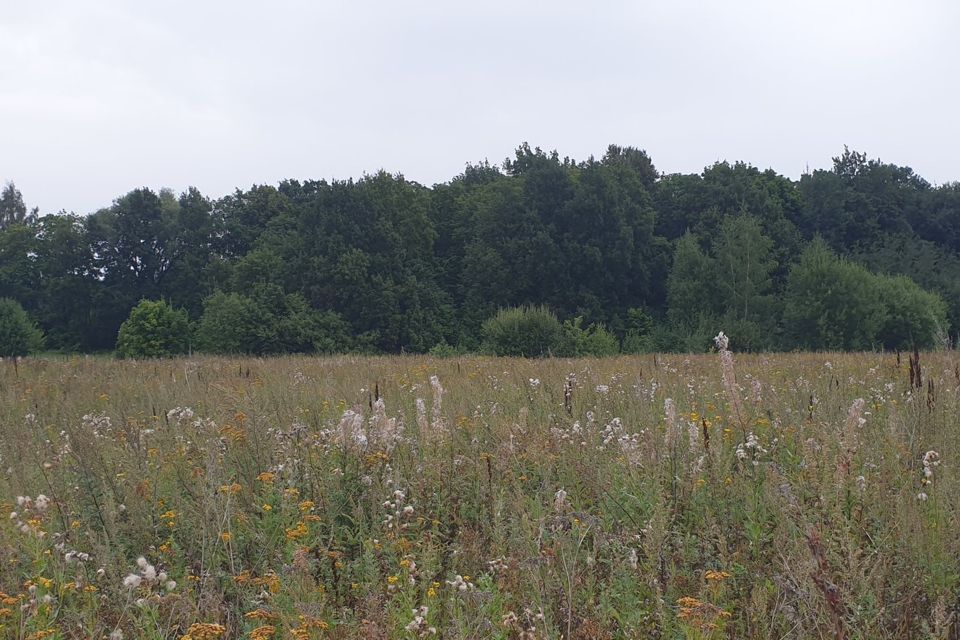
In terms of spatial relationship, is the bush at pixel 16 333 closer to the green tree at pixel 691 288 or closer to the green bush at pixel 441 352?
the green bush at pixel 441 352

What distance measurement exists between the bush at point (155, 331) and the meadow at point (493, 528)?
47992 millimetres

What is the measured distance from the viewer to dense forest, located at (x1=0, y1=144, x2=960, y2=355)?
45969mm

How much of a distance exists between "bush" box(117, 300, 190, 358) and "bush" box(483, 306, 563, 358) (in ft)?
92.7

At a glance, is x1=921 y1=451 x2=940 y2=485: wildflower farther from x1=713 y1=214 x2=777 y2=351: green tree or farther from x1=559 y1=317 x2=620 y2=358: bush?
x1=713 y1=214 x2=777 y2=351: green tree

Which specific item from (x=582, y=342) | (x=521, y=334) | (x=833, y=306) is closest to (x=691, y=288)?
(x=833, y=306)

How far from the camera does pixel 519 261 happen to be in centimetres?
5356

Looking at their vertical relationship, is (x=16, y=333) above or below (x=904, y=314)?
below

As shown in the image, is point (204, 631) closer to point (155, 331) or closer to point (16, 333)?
point (155, 331)

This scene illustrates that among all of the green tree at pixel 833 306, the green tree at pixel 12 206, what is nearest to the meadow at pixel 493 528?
the green tree at pixel 833 306

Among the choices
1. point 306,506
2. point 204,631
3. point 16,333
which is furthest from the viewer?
point 16,333

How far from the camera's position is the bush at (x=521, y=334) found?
30484 millimetres

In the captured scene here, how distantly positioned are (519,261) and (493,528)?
1956 inches

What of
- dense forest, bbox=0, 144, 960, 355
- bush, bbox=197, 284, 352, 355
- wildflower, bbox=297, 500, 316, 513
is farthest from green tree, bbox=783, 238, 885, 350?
wildflower, bbox=297, 500, 316, 513

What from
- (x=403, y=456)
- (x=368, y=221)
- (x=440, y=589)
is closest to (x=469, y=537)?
(x=440, y=589)
